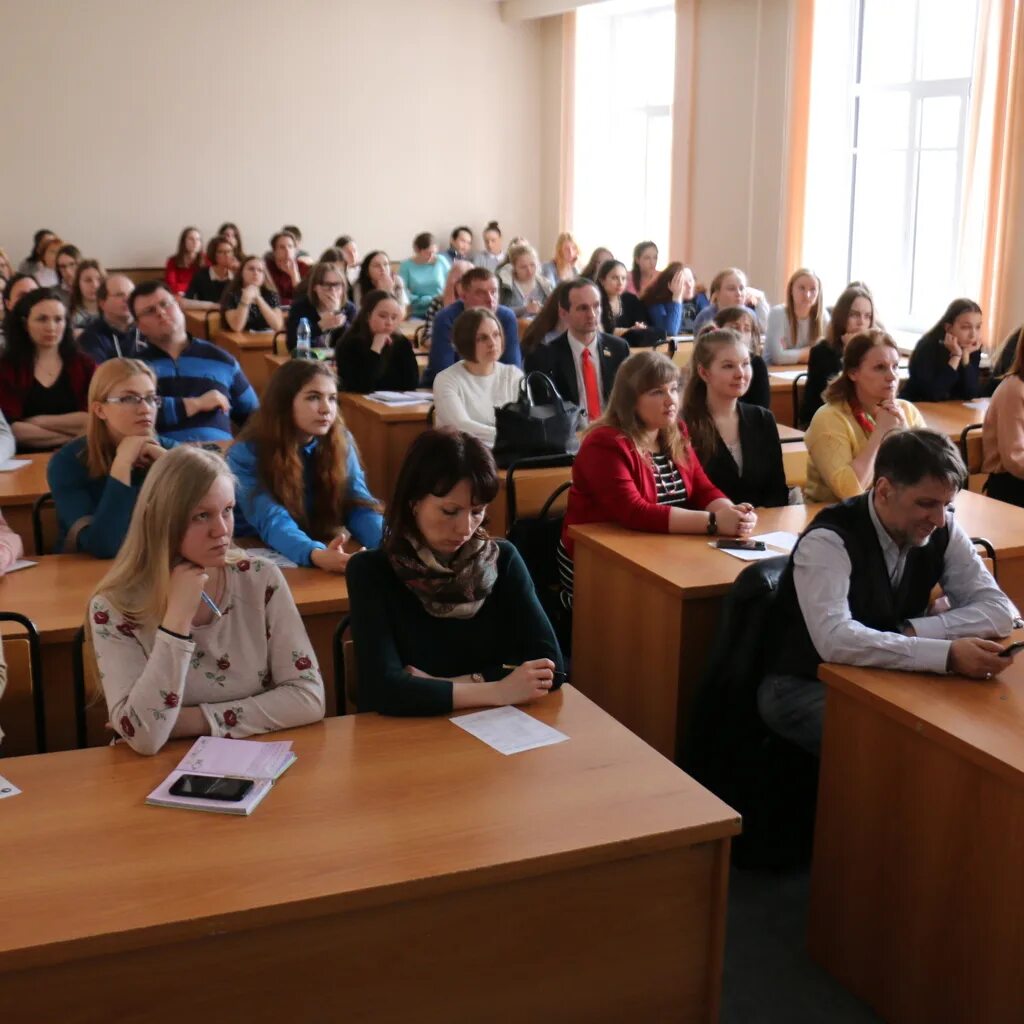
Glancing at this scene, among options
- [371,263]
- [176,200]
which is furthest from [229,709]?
[176,200]

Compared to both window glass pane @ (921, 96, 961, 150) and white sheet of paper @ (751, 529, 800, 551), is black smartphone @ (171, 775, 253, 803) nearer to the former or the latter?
white sheet of paper @ (751, 529, 800, 551)

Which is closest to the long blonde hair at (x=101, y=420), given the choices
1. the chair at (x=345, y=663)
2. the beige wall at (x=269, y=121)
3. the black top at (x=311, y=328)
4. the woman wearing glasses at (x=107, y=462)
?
the woman wearing glasses at (x=107, y=462)

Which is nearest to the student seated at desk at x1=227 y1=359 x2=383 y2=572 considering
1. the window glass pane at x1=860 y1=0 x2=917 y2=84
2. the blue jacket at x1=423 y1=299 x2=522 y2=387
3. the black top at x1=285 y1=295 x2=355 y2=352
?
the blue jacket at x1=423 y1=299 x2=522 y2=387

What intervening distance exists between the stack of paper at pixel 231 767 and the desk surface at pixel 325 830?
2 centimetres

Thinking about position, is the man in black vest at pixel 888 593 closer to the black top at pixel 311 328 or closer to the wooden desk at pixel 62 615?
the wooden desk at pixel 62 615

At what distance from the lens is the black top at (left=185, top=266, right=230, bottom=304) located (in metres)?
11.1

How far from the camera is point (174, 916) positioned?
1.71 metres

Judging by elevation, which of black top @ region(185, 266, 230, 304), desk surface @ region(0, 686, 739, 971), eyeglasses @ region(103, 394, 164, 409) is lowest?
desk surface @ region(0, 686, 739, 971)

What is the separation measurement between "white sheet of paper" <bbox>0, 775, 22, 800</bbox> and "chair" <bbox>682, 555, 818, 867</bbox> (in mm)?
1623

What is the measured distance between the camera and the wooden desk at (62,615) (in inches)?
111

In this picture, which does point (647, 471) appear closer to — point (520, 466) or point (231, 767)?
point (520, 466)

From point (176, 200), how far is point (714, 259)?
5351mm

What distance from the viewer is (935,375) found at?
611 centimetres

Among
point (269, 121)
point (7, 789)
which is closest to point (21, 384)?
point (7, 789)
